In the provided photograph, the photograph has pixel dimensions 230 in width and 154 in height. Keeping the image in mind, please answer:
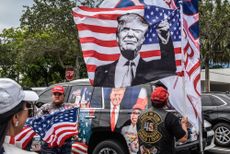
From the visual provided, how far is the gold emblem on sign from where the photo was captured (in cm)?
501

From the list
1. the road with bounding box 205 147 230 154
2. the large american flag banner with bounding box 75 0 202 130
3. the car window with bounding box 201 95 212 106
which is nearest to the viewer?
the large american flag banner with bounding box 75 0 202 130

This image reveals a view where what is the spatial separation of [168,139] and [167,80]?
0.94 m

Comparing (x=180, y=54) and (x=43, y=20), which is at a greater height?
(x=43, y=20)

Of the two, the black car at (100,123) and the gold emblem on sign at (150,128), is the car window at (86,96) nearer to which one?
the black car at (100,123)

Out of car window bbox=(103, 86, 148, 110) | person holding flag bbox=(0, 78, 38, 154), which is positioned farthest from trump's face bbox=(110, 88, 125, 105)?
person holding flag bbox=(0, 78, 38, 154)

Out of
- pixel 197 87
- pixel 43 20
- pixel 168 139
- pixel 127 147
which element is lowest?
pixel 127 147

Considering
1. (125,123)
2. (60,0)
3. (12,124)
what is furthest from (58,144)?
(60,0)

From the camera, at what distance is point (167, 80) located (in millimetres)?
5699

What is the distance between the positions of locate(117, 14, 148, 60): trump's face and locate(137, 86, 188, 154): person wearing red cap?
0.94 m

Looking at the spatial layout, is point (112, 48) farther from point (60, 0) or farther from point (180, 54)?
point (60, 0)

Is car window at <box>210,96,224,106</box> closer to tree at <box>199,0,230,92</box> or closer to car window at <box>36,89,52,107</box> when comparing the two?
car window at <box>36,89,52,107</box>

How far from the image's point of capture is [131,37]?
5.83 metres

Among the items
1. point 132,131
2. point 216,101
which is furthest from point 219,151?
point 132,131

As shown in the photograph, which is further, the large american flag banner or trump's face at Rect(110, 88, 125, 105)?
trump's face at Rect(110, 88, 125, 105)
